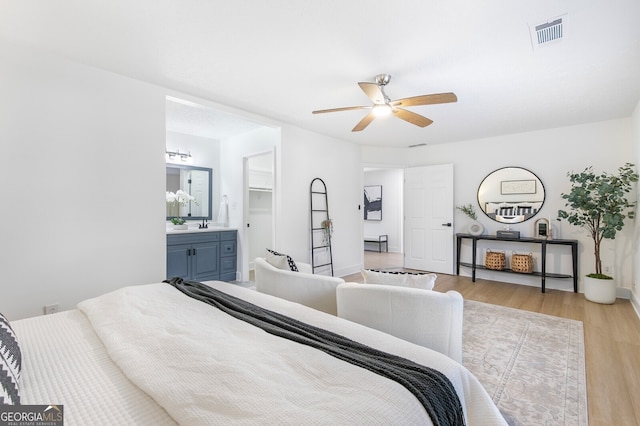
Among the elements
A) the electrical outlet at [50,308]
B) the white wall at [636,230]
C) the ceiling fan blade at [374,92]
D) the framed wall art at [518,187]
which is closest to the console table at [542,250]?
the white wall at [636,230]

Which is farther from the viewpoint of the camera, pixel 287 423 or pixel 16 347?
pixel 16 347

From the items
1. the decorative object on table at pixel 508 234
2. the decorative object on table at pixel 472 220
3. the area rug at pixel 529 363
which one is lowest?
the area rug at pixel 529 363

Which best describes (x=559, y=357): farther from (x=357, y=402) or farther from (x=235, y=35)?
(x=235, y=35)

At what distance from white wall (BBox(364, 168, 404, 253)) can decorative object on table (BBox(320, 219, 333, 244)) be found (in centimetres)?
394

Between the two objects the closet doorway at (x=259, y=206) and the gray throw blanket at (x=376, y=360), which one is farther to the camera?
the closet doorway at (x=259, y=206)

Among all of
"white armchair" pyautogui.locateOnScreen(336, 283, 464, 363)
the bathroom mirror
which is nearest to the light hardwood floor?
"white armchair" pyautogui.locateOnScreen(336, 283, 464, 363)

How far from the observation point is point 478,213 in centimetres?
524

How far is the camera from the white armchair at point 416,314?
5.75 ft

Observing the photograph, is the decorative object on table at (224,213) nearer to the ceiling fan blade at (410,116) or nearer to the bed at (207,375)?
the ceiling fan blade at (410,116)

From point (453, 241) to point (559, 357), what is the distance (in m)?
3.13

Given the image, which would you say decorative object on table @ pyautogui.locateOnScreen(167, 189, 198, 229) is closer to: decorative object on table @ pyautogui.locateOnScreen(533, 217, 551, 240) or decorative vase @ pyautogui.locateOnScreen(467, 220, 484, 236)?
decorative vase @ pyautogui.locateOnScreen(467, 220, 484, 236)

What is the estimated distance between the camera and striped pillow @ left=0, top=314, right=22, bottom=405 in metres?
0.82

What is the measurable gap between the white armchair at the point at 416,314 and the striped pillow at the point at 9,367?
5.15 feet

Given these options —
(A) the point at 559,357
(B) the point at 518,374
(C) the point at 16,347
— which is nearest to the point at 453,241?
(A) the point at 559,357
